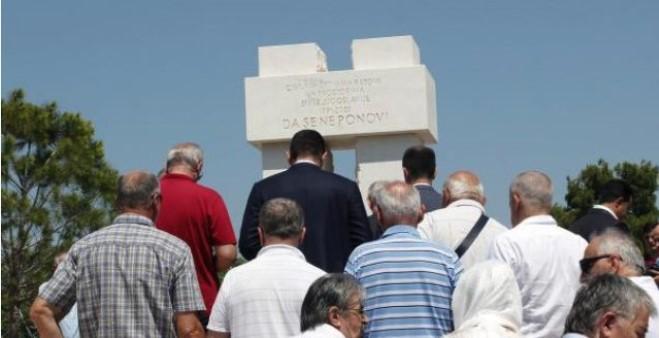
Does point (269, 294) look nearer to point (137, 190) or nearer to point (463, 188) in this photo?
point (137, 190)

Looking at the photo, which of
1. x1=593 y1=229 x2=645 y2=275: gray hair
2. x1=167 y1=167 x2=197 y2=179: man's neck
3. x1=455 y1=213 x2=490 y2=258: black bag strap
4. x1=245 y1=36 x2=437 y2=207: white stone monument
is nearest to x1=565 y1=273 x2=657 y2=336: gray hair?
x1=593 y1=229 x2=645 y2=275: gray hair

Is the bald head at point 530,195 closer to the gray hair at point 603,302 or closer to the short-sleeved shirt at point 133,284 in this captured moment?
the short-sleeved shirt at point 133,284

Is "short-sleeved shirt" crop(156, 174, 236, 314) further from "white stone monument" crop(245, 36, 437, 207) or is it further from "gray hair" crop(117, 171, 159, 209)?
"white stone monument" crop(245, 36, 437, 207)

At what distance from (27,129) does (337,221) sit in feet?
62.3

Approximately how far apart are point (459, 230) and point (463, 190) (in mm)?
295

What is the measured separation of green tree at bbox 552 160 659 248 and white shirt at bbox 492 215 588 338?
914 inches

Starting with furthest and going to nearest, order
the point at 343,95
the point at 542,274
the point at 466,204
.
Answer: the point at 343,95 → the point at 466,204 → the point at 542,274

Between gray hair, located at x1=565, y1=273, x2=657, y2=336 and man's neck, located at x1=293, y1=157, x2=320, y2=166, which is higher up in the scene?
man's neck, located at x1=293, y1=157, x2=320, y2=166

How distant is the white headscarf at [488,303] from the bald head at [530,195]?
1.78 metres

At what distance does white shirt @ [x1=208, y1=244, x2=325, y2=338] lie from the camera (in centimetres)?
579

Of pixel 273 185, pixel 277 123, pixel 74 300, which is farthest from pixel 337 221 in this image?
pixel 277 123

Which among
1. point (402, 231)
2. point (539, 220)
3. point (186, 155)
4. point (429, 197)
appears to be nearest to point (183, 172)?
point (186, 155)

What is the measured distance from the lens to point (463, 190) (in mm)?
7004

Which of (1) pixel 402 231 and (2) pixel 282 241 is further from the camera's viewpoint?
(1) pixel 402 231
